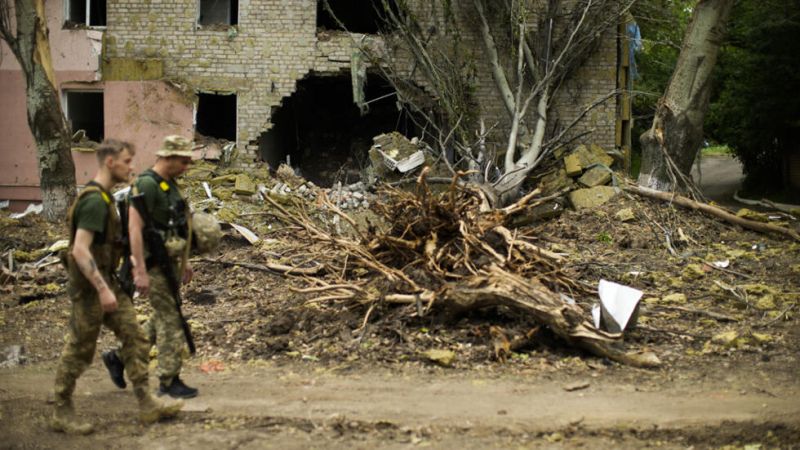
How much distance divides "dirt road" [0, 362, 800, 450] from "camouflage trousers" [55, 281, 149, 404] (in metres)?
0.36

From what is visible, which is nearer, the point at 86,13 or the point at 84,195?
the point at 84,195

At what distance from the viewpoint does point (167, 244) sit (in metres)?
5.48

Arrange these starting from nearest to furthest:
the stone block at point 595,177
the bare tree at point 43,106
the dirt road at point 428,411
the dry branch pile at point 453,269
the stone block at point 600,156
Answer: the dirt road at point 428,411
the dry branch pile at point 453,269
the bare tree at point 43,106
the stone block at point 595,177
the stone block at point 600,156

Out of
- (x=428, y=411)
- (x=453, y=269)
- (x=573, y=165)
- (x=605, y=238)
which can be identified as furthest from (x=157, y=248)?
(x=573, y=165)

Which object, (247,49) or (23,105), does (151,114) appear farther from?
(23,105)

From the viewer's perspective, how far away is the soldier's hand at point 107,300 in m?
4.91

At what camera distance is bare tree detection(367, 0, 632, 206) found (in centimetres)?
1495

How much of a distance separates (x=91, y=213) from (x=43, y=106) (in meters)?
9.11

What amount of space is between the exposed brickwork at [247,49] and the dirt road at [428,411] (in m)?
10.2

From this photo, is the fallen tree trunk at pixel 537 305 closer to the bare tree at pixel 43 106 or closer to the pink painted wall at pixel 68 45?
the bare tree at pixel 43 106

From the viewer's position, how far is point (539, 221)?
1349 cm

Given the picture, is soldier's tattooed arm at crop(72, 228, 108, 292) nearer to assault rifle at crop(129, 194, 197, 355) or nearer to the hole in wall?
assault rifle at crop(129, 194, 197, 355)

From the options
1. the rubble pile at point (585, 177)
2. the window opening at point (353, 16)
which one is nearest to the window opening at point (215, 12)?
the window opening at point (353, 16)

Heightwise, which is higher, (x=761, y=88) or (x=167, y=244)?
(x=761, y=88)
